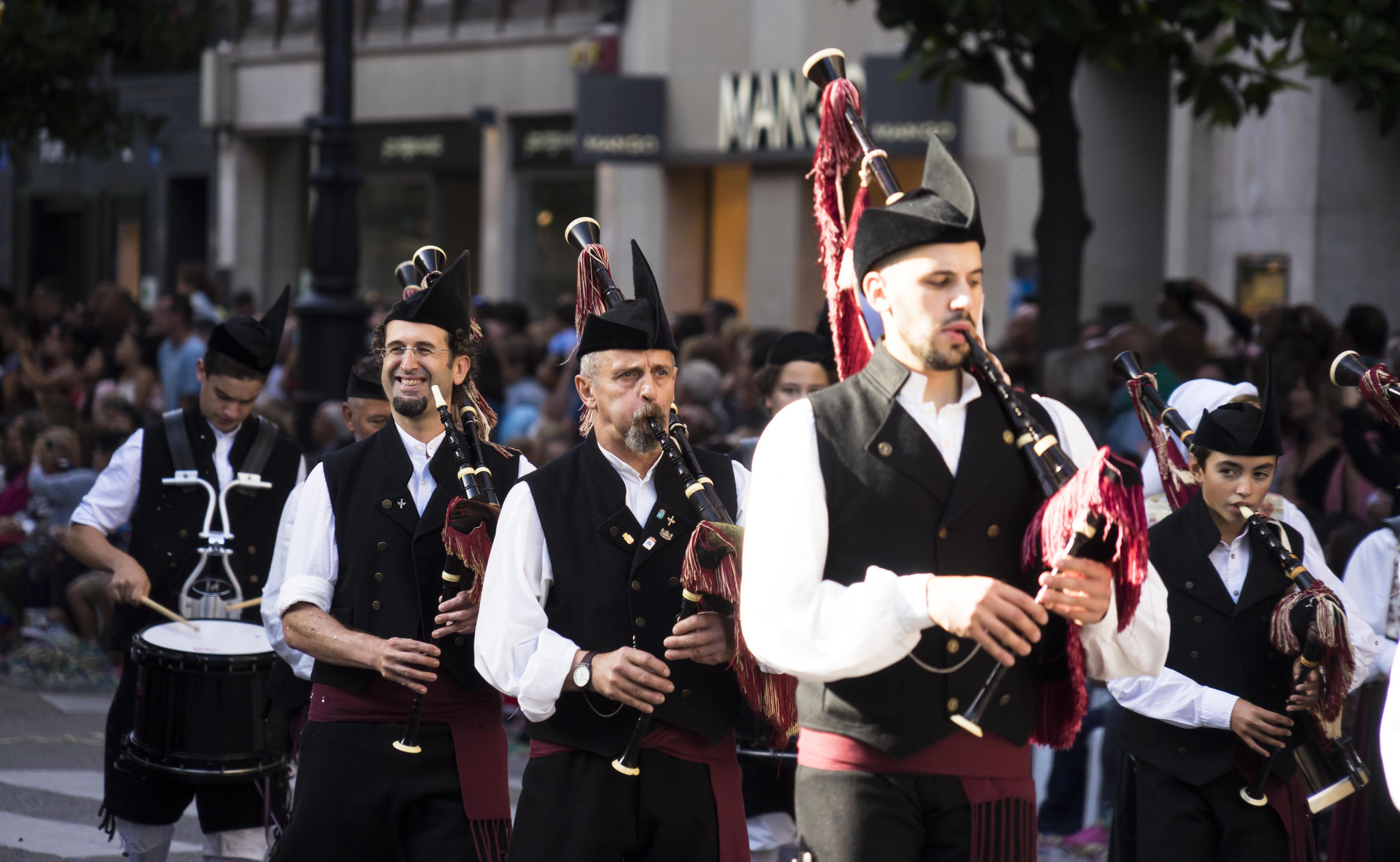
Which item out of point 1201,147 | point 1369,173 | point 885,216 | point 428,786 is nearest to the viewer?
point 885,216

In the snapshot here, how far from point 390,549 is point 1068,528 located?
2345mm

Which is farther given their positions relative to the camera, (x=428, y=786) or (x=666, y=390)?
(x=428, y=786)

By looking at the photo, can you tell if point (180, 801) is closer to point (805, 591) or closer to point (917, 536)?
point (805, 591)

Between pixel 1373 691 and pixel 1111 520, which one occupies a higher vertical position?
pixel 1111 520

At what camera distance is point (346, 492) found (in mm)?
5156

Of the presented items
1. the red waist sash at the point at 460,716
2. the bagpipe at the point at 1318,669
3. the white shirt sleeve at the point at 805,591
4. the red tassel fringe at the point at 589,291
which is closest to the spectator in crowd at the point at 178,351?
the red waist sash at the point at 460,716

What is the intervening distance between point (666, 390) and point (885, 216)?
1155mm

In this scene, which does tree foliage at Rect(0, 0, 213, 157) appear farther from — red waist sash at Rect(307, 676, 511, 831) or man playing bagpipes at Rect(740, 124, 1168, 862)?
man playing bagpipes at Rect(740, 124, 1168, 862)

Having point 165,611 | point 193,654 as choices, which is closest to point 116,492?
point 165,611

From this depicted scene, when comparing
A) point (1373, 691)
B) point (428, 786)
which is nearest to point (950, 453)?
point (428, 786)

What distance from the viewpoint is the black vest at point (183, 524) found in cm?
654

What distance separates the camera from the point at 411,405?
521 cm

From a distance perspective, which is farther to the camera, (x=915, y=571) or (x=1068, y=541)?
(x=915, y=571)

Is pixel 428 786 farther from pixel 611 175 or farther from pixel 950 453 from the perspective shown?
pixel 611 175
